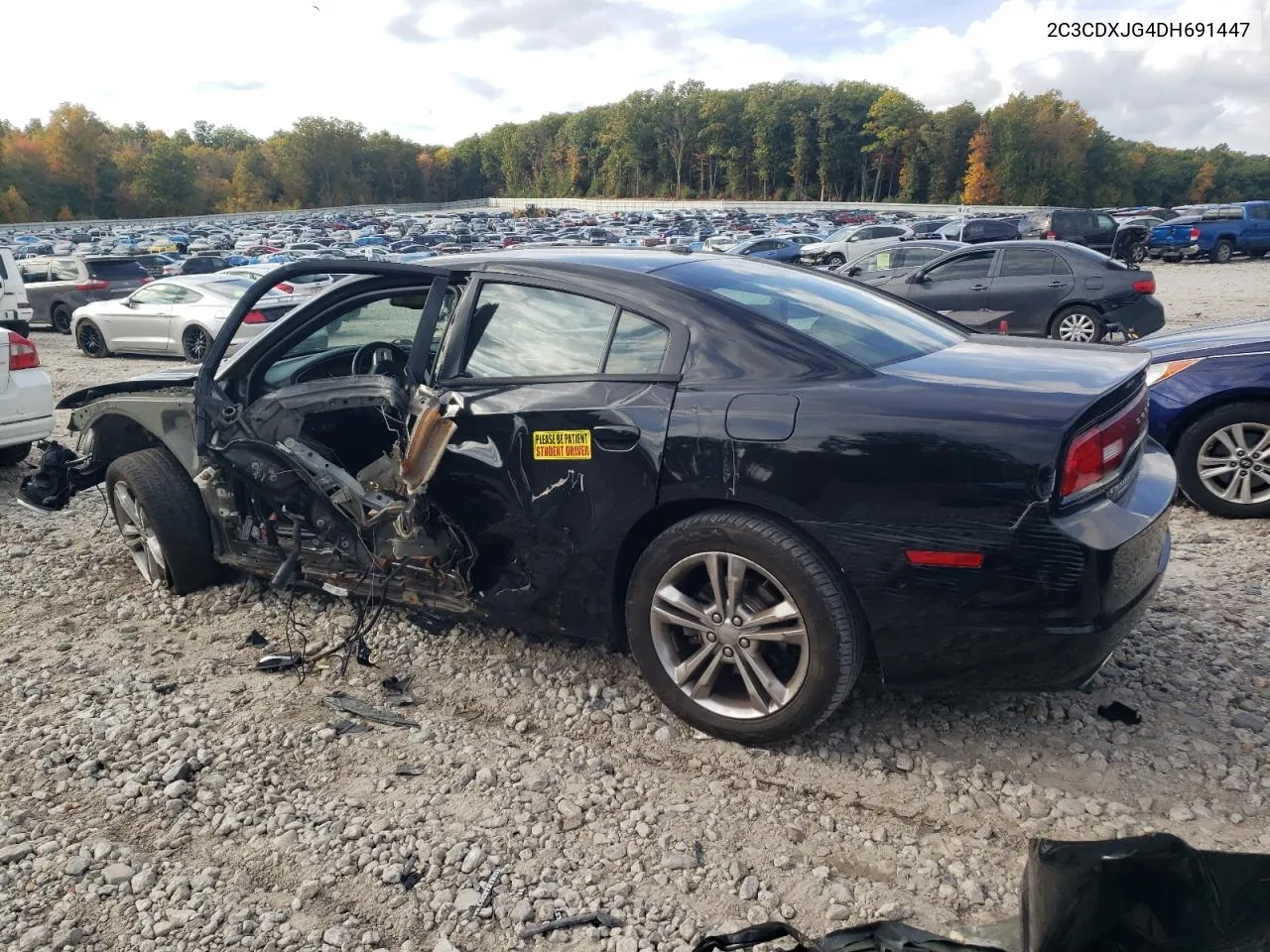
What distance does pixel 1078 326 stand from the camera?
12.6 meters

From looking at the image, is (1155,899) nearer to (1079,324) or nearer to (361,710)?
(361,710)

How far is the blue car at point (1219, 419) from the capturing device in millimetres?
5297

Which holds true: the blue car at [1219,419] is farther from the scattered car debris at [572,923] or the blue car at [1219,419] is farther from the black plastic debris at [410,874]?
the black plastic debris at [410,874]

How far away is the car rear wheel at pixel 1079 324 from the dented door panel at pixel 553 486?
10876mm

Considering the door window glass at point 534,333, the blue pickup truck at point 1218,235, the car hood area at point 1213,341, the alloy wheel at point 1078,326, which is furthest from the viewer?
the blue pickup truck at point 1218,235

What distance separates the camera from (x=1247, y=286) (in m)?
21.8

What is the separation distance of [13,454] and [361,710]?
567 cm

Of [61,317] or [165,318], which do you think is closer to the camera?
[165,318]

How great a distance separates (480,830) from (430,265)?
2.20 m

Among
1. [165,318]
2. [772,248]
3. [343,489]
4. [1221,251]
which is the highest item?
[343,489]

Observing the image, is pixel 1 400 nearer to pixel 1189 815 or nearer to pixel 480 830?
pixel 480 830

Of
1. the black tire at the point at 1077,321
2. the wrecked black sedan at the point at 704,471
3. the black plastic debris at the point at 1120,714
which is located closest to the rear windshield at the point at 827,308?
the wrecked black sedan at the point at 704,471

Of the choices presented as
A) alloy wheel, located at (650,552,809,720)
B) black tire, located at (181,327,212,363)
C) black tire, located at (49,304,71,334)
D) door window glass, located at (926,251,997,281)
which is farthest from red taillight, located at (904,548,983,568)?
black tire, located at (49,304,71,334)

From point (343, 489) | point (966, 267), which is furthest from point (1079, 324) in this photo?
point (343, 489)
